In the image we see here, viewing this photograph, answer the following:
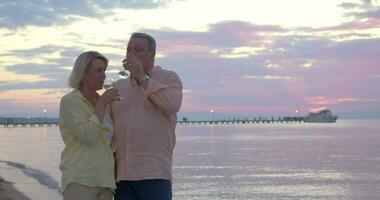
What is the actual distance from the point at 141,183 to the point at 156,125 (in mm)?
349

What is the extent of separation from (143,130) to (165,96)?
0.24 m

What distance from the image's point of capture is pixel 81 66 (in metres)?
3.38

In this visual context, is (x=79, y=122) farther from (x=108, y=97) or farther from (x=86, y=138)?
(x=108, y=97)

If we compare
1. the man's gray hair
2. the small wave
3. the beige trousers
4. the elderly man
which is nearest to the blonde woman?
the beige trousers

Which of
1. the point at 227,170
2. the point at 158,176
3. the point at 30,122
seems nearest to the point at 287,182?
the point at 227,170

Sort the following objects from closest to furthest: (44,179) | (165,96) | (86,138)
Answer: (86,138)
(165,96)
(44,179)

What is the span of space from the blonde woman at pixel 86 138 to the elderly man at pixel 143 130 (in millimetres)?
123

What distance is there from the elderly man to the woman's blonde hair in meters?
0.19

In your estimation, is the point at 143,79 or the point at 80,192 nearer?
the point at 80,192

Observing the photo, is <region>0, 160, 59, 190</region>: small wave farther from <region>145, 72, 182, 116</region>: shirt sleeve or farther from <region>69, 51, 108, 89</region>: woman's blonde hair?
<region>145, 72, 182, 116</region>: shirt sleeve

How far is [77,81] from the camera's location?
3.39m

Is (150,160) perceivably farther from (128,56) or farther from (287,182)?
(287,182)

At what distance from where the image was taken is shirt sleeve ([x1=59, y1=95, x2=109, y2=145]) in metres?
3.23

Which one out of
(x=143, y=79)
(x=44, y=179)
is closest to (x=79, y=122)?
(x=143, y=79)
